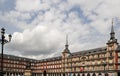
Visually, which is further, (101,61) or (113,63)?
(101,61)

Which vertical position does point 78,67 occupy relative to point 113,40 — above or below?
below

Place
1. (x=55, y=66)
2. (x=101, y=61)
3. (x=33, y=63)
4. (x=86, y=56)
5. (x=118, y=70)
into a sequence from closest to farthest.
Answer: (x=118, y=70)
(x=101, y=61)
(x=86, y=56)
(x=55, y=66)
(x=33, y=63)

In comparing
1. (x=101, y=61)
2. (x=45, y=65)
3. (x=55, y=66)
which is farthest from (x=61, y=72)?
(x=101, y=61)

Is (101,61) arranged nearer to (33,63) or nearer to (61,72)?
(61,72)

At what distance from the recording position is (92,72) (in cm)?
10306

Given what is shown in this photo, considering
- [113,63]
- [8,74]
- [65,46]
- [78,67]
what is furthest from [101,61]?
[8,74]

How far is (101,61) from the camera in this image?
97.9 m

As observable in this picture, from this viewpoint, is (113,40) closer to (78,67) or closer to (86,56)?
(86,56)

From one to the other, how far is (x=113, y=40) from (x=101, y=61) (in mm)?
11773

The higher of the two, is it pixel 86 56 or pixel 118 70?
pixel 86 56

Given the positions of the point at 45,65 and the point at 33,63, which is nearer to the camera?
the point at 45,65

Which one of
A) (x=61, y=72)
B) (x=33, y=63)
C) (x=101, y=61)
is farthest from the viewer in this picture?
(x=33, y=63)

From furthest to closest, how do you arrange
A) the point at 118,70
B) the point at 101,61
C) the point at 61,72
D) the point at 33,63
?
the point at 33,63 < the point at 61,72 < the point at 101,61 < the point at 118,70

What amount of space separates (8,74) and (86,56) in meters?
58.4
